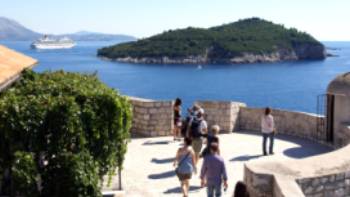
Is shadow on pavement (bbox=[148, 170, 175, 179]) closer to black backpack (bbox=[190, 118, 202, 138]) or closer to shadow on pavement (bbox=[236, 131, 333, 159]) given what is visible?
black backpack (bbox=[190, 118, 202, 138])

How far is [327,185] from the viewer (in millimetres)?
9227

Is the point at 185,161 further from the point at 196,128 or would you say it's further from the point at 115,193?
the point at 196,128

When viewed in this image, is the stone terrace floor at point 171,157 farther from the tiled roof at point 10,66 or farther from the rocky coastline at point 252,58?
the rocky coastline at point 252,58

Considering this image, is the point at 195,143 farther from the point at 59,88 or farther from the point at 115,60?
the point at 115,60

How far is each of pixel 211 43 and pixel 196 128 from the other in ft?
529

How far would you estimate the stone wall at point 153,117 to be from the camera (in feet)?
55.4

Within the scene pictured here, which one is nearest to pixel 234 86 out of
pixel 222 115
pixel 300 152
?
pixel 222 115

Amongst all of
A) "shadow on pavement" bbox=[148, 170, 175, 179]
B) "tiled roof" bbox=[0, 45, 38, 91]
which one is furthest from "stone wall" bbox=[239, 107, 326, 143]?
"tiled roof" bbox=[0, 45, 38, 91]

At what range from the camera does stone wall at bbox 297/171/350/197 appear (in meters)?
8.99

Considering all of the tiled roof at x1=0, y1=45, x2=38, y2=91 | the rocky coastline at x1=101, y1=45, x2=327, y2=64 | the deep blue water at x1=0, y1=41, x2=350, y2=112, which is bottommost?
the deep blue water at x1=0, y1=41, x2=350, y2=112

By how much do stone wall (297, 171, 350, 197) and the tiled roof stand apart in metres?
5.53

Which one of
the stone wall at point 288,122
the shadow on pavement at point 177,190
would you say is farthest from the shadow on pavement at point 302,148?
the shadow on pavement at point 177,190

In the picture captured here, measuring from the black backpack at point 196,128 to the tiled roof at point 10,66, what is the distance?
406cm

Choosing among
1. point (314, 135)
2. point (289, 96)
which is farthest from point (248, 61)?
point (314, 135)
